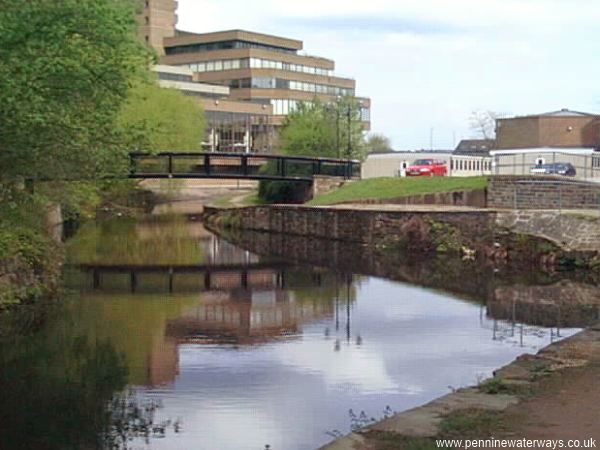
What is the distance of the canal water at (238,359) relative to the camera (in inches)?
479

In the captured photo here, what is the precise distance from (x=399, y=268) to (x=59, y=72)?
54.0ft

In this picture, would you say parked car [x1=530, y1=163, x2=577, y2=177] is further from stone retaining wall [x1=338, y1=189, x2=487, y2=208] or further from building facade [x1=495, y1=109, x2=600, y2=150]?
building facade [x1=495, y1=109, x2=600, y2=150]

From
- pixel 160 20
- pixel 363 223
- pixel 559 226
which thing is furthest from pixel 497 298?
pixel 160 20

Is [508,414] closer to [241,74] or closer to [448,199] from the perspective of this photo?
[448,199]

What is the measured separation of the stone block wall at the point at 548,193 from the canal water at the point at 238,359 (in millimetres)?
10948

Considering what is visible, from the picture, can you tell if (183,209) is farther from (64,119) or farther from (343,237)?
(64,119)

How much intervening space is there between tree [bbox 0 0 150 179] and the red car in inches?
1479

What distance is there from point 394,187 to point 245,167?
9.56 m

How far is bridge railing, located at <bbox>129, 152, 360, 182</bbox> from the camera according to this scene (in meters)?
51.6

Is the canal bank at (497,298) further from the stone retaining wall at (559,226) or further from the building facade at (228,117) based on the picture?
the building facade at (228,117)

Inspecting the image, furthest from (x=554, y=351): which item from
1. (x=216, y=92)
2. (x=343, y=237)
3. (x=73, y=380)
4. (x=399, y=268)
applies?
(x=216, y=92)

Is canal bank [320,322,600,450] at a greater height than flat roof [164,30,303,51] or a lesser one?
lesser

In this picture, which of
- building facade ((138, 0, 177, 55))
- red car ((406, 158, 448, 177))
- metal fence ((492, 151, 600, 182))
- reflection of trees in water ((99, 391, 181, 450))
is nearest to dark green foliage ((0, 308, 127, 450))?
reflection of trees in water ((99, 391, 181, 450))

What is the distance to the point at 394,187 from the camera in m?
47.3
